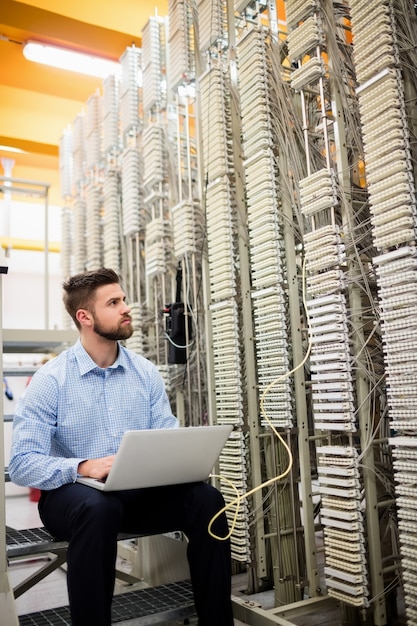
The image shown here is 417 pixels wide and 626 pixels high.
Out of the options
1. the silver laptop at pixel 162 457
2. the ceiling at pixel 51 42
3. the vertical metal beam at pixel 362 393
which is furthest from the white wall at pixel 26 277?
the silver laptop at pixel 162 457

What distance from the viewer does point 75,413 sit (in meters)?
2.04

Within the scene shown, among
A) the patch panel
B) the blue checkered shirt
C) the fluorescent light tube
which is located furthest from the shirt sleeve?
the fluorescent light tube

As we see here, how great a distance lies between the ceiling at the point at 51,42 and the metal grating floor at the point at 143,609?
3.72 m

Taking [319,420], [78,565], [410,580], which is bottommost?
[410,580]

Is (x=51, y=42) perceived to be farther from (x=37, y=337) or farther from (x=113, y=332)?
(x=113, y=332)

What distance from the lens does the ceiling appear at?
4.32m

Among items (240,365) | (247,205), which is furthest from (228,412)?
(247,205)

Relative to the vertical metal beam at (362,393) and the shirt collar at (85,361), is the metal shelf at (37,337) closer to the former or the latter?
the shirt collar at (85,361)

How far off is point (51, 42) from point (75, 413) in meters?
3.75

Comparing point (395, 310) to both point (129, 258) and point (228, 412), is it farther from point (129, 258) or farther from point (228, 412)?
point (129, 258)

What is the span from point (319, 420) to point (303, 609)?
76 centimetres

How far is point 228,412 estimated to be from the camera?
115 inches

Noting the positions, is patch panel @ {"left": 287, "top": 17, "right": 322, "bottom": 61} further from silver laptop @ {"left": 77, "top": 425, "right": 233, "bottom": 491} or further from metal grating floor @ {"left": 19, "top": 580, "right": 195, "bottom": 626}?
metal grating floor @ {"left": 19, "top": 580, "right": 195, "bottom": 626}

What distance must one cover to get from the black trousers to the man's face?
1.93 ft
